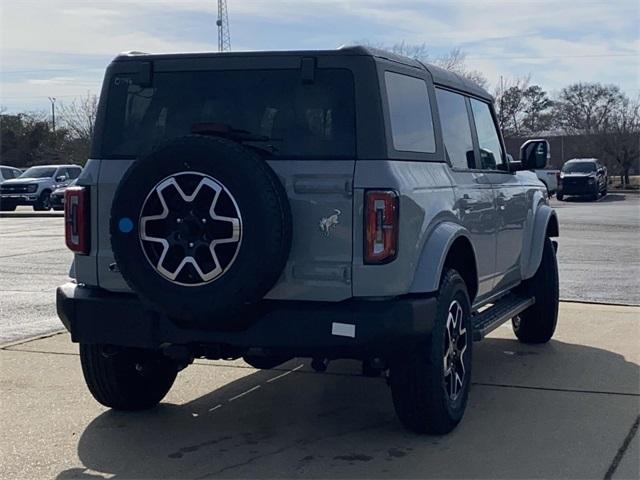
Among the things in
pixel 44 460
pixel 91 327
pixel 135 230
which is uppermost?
pixel 135 230

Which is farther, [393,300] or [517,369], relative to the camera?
[517,369]

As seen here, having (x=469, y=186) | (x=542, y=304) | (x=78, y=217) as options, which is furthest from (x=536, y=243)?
(x=78, y=217)

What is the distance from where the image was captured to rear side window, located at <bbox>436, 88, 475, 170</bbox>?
20.2ft

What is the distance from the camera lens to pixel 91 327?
205 inches

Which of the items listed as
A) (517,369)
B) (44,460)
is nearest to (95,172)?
(44,460)

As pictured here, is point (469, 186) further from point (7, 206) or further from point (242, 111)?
point (7, 206)

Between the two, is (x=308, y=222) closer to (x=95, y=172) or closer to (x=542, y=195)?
(x=95, y=172)

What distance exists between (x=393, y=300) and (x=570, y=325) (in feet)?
14.6

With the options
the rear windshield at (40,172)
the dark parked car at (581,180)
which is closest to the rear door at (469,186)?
the rear windshield at (40,172)

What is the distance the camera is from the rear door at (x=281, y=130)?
491 cm

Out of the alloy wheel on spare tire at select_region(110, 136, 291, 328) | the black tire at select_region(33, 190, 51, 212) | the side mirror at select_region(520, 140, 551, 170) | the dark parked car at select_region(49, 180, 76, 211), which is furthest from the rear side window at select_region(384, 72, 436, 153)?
the black tire at select_region(33, 190, 51, 212)

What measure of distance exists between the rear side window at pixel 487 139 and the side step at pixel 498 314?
1.04 m

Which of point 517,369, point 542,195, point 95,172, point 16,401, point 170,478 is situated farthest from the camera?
point 542,195

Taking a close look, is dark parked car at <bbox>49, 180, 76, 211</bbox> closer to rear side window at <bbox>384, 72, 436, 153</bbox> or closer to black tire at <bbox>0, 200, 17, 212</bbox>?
black tire at <bbox>0, 200, 17, 212</bbox>
